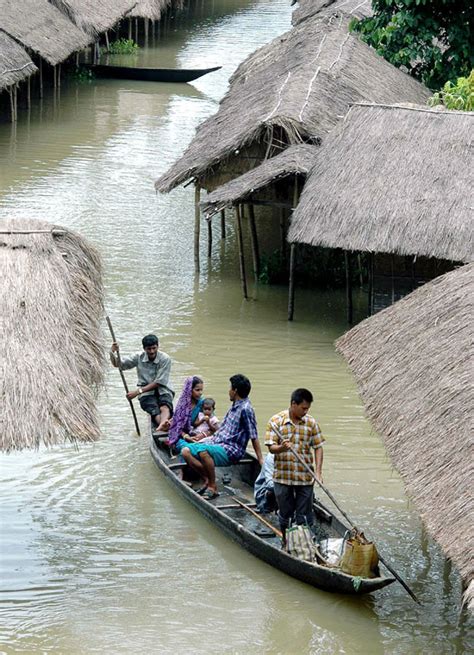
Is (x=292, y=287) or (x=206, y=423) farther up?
(x=206, y=423)

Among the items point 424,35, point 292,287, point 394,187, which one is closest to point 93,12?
point 424,35

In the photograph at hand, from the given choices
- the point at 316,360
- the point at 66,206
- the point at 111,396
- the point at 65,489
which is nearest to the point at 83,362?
the point at 65,489

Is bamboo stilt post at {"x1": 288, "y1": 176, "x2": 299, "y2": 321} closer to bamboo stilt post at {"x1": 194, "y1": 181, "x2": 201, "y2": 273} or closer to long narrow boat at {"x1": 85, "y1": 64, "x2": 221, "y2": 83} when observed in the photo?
bamboo stilt post at {"x1": 194, "y1": 181, "x2": 201, "y2": 273}

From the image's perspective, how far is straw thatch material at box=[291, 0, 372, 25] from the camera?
24.5 metres

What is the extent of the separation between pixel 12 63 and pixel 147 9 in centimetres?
961

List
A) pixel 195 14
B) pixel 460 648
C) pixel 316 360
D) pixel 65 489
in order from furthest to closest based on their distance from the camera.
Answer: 1. pixel 195 14
2. pixel 316 360
3. pixel 65 489
4. pixel 460 648

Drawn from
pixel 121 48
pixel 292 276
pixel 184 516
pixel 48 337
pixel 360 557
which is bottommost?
pixel 121 48

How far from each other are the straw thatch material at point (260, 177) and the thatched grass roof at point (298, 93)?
0.66 metres

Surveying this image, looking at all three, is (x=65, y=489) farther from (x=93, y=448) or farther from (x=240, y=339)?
(x=240, y=339)

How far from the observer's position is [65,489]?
1109 centimetres

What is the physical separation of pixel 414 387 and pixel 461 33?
12075 millimetres

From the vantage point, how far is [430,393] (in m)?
8.71

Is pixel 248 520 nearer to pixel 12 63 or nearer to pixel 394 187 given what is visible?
pixel 394 187

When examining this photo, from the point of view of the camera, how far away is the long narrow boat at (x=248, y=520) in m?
8.97
